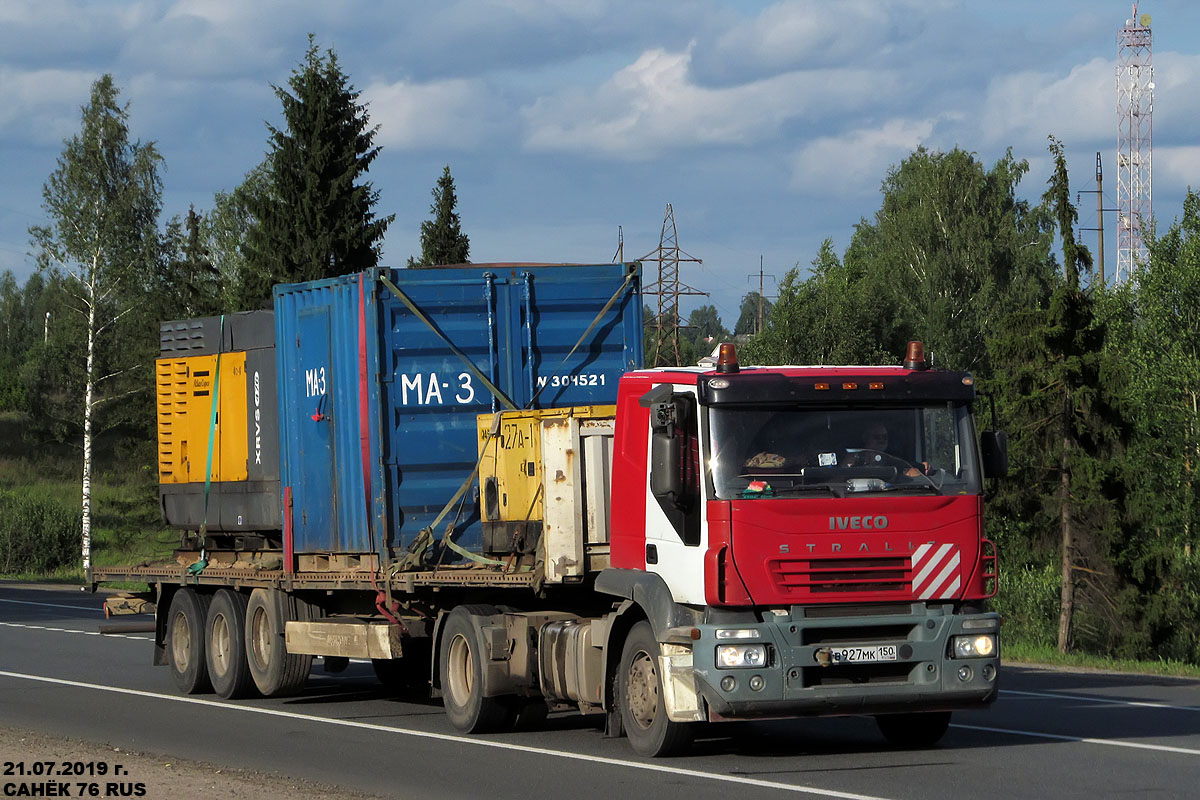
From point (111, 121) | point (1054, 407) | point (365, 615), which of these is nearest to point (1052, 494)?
point (1054, 407)

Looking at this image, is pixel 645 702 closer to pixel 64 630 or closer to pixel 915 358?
pixel 915 358

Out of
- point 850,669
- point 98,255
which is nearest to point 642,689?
point 850,669

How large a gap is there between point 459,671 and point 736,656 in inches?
147

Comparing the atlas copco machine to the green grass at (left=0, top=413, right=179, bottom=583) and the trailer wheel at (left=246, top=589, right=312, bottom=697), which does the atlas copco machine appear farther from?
the green grass at (left=0, top=413, right=179, bottom=583)

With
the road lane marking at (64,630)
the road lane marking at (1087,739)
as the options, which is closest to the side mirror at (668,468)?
the road lane marking at (1087,739)

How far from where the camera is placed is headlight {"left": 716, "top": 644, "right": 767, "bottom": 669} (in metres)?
10.7

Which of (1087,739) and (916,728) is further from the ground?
(916,728)

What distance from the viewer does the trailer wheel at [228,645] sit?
56.0 feet

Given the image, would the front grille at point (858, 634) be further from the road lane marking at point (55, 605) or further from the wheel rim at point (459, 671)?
the road lane marking at point (55, 605)

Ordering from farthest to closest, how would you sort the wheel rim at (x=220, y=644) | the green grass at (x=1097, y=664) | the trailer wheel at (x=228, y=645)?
1. the green grass at (x=1097, y=664)
2. the wheel rim at (x=220, y=644)
3. the trailer wheel at (x=228, y=645)

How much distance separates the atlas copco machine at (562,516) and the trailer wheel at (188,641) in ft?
0.12

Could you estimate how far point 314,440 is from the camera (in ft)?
51.8

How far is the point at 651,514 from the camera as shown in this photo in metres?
11.6

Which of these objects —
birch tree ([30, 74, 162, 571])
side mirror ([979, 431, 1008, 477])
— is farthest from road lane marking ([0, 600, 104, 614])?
side mirror ([979, 431, 1008, 477])
